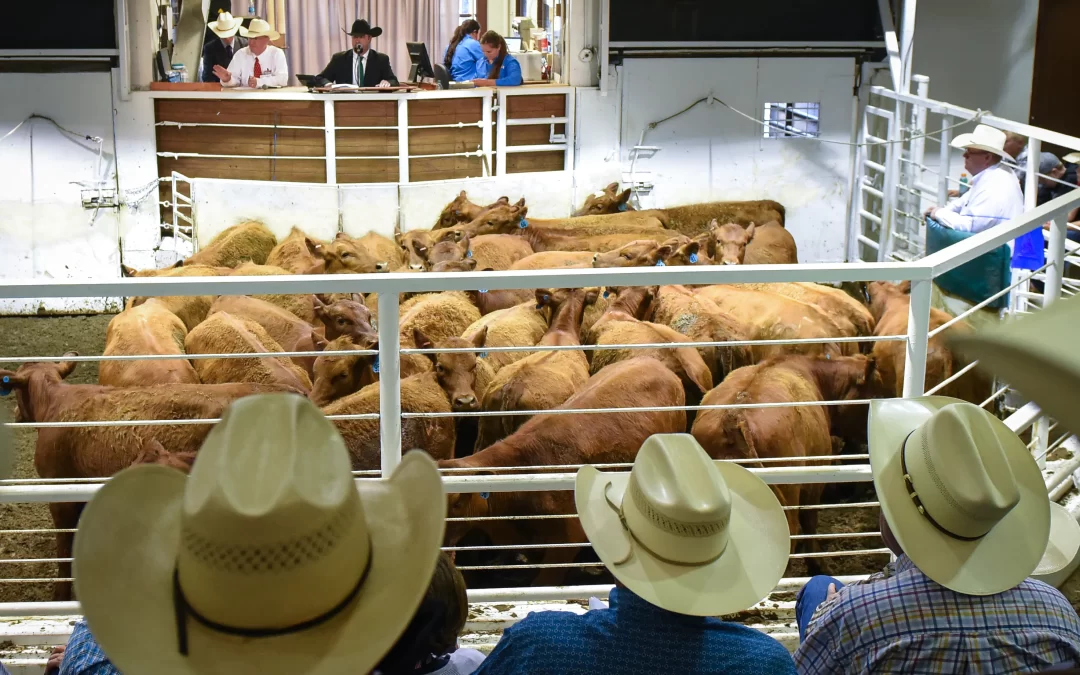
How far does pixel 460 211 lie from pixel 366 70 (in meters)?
2.15

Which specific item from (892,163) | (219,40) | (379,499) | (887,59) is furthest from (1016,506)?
(219,40)

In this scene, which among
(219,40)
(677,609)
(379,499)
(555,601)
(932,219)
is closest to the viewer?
(379,499)

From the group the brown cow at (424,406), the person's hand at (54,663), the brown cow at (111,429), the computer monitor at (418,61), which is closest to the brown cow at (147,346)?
the brown cow at (111,429)

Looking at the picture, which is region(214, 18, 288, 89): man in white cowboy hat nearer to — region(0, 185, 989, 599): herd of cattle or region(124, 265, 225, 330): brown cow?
region(0, 185, 989, 599): herd of cattle

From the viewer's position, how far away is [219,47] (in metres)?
12.4

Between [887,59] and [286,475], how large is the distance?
11.2 meters

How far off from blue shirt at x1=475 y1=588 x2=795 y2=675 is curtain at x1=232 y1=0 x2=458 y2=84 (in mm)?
18414

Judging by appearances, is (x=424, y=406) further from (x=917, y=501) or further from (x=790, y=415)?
(x=917, y=501)

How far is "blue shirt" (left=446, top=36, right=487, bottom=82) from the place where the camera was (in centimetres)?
1318

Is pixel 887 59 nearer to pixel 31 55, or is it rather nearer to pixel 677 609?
pixel 31 55

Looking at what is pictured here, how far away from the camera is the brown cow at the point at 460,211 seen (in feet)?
35.2

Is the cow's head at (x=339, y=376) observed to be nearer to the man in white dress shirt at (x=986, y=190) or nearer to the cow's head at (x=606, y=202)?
the man in white dress shirt at (x=986, y=190)

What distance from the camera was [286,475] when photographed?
1.64 metres

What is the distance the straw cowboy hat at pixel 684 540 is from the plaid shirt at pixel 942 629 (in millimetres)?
242
